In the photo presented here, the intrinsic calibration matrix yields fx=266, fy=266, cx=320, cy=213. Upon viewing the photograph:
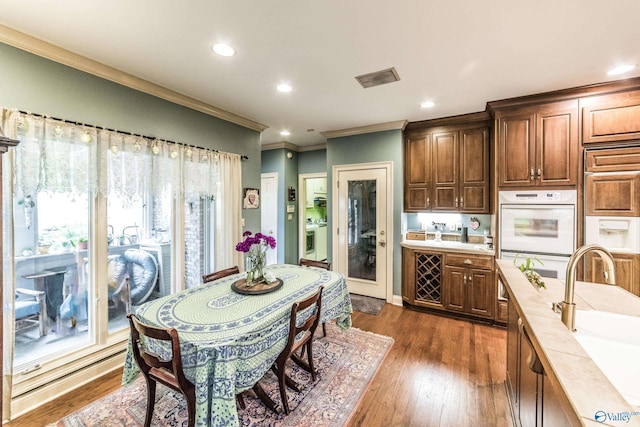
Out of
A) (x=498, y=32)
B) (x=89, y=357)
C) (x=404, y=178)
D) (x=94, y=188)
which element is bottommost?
(x=89, y=357)

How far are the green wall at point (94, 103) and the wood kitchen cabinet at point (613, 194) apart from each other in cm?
401

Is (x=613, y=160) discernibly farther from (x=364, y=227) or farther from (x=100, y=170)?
(x=100, y=170)

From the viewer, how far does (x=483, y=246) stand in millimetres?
3496

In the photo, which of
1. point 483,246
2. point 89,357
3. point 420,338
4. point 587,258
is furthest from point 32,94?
point 587,258

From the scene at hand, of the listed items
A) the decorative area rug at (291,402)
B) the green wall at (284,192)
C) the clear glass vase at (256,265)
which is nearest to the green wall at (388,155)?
the green wall at (284,192)

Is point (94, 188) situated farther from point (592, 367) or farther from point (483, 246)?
point (483, 246)

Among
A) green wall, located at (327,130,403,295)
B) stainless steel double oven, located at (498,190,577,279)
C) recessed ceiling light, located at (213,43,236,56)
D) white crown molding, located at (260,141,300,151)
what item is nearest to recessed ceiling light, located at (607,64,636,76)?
stainless steel double oven, located at (498,190,577,279)

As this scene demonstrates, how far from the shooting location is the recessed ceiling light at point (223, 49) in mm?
1984

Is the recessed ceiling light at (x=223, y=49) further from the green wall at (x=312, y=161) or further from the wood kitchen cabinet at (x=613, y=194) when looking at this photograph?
the wood kitchen cabinet at (x=613, y=194)

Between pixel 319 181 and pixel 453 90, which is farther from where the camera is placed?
pixel 319 181

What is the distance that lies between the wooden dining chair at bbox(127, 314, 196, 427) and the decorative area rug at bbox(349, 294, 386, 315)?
8.41ft

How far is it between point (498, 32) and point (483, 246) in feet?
8.33

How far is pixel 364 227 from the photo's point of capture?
4211 mm

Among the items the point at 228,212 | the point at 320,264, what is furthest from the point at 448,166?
the point at 228,212
